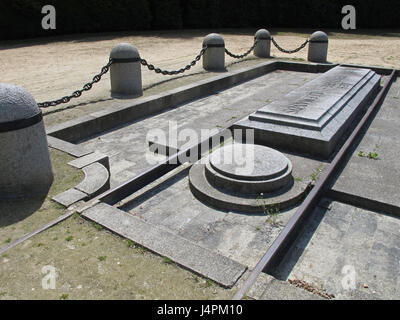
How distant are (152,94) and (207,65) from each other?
3.22 metres

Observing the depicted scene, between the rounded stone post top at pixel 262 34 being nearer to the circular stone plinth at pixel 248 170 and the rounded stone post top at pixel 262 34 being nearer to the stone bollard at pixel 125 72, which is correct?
the stone bollard at pixel 125 72

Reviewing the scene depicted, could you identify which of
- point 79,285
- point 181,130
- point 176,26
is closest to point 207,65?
point 181,130

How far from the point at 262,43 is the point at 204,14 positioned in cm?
1209

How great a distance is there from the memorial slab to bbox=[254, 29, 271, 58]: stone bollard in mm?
5890

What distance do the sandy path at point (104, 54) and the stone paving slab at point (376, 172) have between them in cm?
526

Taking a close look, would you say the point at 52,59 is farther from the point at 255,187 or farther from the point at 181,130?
the point at 255,187

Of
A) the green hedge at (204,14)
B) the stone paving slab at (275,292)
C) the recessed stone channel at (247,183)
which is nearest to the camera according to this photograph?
the stone paving slab at (275,292)

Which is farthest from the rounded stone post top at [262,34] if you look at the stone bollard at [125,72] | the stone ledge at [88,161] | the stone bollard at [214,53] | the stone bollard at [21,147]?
the stone bollard at [21,147]

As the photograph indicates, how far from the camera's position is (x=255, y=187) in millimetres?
4254

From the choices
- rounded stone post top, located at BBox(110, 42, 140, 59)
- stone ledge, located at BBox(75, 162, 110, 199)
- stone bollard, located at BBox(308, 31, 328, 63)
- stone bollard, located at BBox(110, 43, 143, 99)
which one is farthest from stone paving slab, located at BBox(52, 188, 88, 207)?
stone bollard, located at BBox(308, 31, 328, 63)

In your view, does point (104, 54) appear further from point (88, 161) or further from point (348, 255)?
point (348, 255)

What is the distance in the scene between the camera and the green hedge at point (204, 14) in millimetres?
20109

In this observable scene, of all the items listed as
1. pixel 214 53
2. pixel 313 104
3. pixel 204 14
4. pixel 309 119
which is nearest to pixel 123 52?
pixel 214 53

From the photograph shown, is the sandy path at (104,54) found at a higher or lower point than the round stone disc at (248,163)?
higher
